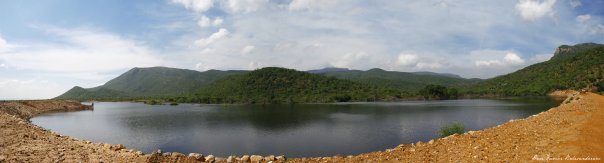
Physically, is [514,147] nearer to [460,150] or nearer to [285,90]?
[460,150]

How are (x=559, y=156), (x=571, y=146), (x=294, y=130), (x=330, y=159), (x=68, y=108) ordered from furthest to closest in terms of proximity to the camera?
(x=68, y=108)
(x=294, y=130)
(x=330, y=159)
(x=571, y=146)
(x=559, y=156)

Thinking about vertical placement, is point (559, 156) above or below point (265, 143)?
above

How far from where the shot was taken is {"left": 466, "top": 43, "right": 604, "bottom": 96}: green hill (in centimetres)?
12231

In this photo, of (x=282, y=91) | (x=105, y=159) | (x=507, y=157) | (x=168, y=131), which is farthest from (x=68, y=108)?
(x=507, y=157)

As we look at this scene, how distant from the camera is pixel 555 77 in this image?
466 ft

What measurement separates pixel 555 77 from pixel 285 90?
9821 cm

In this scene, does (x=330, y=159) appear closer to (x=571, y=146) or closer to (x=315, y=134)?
(x=571, y=146)

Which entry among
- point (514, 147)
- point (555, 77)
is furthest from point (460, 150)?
point (555, 77)

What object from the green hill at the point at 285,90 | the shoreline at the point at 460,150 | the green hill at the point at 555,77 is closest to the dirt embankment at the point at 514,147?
the shoreline at the point at 460,150

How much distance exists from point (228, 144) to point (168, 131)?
578 inches

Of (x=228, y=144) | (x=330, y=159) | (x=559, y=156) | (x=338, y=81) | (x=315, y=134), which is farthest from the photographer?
(x=338, y=81)

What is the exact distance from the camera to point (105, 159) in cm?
1578

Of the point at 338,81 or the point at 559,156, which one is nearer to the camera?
the point at 559,156

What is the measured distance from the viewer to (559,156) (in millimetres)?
10539
